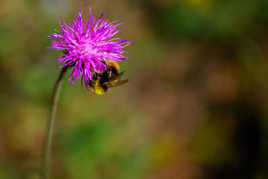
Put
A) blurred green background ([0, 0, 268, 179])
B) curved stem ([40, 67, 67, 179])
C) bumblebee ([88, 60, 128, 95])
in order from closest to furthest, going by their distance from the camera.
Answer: curved stem ([40, 67, 67, 179]) < bumblebee ([88, 60, 128, 95]) < blurred green background ([0, 0, 268, 179])

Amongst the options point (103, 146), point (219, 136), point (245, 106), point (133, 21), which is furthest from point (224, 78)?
point (103, 146)

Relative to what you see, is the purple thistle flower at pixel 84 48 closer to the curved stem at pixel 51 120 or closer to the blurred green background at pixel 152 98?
the curved stem at pixel 51 120

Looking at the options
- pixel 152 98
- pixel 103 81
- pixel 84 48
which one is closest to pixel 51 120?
pixel 103 81

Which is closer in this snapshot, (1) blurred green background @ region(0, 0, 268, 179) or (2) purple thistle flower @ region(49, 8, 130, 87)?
(2) purple thistle flower @ region(49, 8, 130, 87)

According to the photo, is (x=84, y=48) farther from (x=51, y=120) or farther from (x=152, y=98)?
(x=152, y=98)

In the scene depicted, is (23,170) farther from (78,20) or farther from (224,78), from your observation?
(224,78)

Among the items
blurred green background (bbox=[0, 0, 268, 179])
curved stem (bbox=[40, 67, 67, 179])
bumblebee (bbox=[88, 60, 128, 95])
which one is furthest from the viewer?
blurred green background (bbox=[0, 0, 268, 179])

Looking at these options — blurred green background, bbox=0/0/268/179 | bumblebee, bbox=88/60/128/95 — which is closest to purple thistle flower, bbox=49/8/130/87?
bumblebee, bbox=88/60/128/95

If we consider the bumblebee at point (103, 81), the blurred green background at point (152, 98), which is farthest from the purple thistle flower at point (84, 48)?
the blurred green background at point (152, 98)

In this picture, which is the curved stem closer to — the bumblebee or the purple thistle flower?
the purple thistle flower
